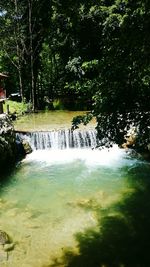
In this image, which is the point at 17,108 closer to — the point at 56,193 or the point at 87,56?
the point at 87,56

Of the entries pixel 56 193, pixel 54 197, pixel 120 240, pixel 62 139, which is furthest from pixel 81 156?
pixel 120 240

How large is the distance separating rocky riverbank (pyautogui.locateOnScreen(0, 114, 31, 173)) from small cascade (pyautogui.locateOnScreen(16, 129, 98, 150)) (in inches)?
39.8

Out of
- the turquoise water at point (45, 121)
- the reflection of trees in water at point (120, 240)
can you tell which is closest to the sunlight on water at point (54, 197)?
the reflection of trees in water at point (120, 240)

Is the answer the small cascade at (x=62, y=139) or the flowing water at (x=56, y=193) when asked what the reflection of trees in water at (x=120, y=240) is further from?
the small cascade at (x=62, y=139)

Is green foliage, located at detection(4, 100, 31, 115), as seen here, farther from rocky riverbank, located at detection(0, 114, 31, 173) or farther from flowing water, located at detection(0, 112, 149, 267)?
rocky riverbank, located at detection(0, 114, 31, 173)

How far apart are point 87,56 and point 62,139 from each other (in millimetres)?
13730


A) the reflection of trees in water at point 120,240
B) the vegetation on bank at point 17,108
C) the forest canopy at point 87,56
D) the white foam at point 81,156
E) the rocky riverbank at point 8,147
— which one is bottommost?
the reflection of trees in water at point 120,240

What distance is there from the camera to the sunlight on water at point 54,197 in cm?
956

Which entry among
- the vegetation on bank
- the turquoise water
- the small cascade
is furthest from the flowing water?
the vegetation on bank

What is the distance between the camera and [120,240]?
9.73m

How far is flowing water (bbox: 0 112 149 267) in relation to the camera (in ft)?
31.5

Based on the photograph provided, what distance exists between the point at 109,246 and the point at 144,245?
3.16 feet

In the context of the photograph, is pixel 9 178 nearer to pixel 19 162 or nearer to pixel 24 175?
pixel 24 175

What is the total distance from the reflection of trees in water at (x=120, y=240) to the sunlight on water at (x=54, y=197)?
41cm
